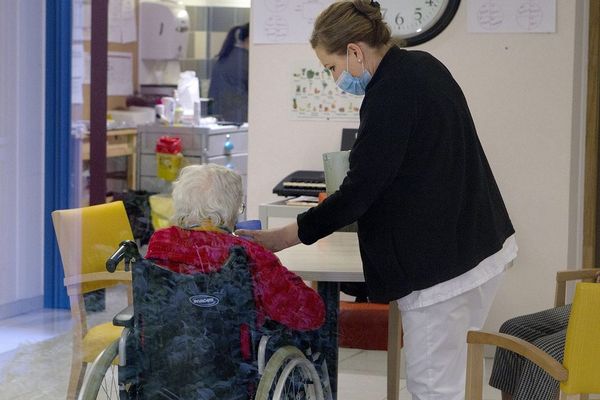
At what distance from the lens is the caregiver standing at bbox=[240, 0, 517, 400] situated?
200 cm

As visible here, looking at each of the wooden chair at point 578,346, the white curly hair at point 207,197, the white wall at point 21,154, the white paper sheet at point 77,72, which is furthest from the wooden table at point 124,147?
the wooden chair at point 578,346

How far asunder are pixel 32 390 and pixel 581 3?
7.93 feet

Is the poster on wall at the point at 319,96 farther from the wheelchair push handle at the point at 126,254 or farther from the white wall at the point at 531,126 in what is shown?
the wheelchair push handle at the point at 126,254

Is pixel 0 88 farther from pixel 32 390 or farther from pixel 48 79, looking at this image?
pixel 32 390

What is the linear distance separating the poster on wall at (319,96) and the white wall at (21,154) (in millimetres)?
1606

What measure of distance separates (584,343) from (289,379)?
2.05ft

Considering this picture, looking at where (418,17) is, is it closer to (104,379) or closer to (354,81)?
(354,81)

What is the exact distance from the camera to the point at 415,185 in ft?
6.63

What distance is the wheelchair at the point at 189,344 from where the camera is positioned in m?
2.03

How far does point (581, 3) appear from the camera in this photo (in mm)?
3811

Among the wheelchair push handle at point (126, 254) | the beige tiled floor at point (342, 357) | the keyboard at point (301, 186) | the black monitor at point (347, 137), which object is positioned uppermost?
the black monitor at point (347, 137)

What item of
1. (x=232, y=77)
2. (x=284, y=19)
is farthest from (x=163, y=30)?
(x=284, y=19)

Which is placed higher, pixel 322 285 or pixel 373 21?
pixel 373 21

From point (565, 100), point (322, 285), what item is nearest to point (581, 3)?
point (565, 100)
